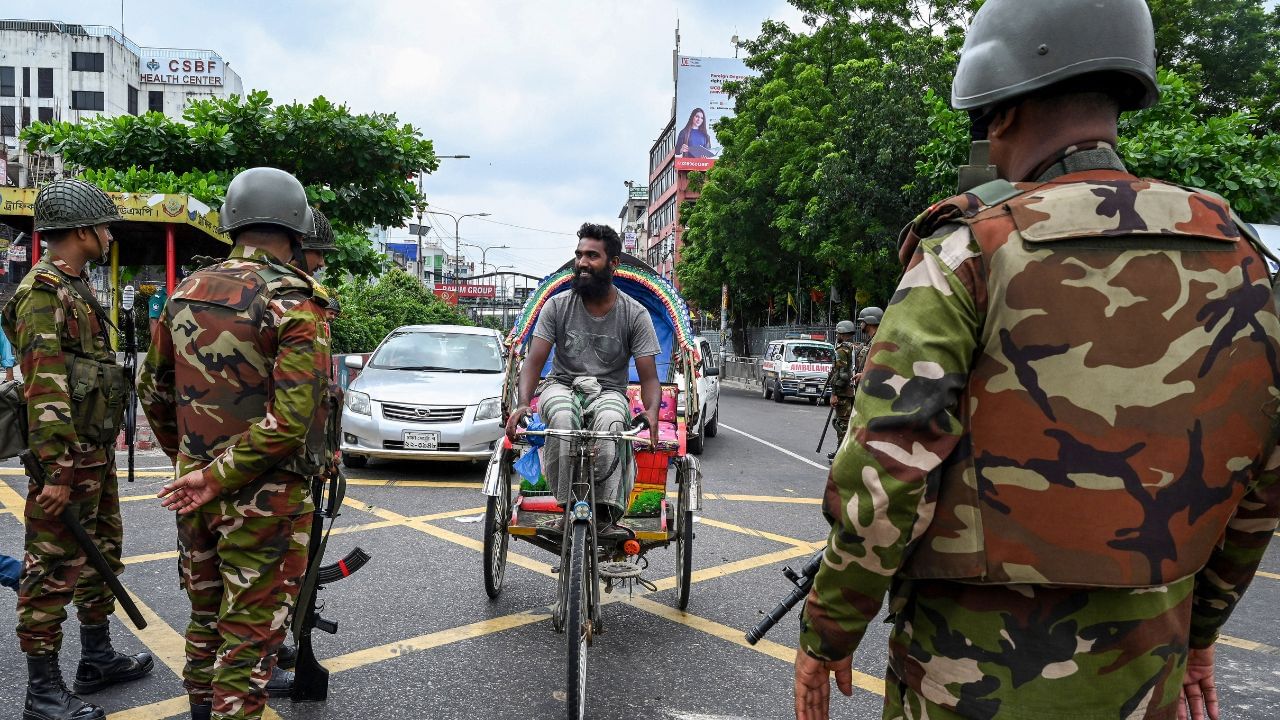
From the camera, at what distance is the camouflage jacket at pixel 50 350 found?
10.4 feet

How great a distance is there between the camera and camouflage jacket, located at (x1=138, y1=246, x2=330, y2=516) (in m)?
2.70

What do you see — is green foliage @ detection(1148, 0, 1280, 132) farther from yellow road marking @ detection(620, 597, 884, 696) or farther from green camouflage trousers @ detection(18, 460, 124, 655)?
green camouflage trousers @ detection(18, 460, 124, 655)

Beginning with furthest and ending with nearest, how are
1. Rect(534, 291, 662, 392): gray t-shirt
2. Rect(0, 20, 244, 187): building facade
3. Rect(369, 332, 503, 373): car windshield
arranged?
Rect(0, 20, 244, 187): building facade → Rect(369, 332, 503, 373): car windshield → Rect(534, 291, 662, 392): gray t-shirt

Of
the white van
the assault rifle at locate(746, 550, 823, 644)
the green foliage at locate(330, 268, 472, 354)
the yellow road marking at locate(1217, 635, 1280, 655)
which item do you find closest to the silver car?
the green foliage at locate(330, 268, 472, 354)

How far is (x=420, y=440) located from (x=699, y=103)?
54235 mm

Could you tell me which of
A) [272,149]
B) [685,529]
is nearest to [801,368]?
[272,149]

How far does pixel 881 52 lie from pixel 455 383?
65.2 ft

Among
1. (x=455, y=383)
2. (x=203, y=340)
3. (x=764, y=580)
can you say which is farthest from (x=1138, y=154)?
(x=203, y=340)

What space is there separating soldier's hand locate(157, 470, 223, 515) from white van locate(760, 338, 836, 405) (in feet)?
68.3

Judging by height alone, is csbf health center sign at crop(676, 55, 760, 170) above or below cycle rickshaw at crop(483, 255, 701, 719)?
above

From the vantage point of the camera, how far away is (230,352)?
2758 mm

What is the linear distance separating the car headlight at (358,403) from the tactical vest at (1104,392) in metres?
8.21

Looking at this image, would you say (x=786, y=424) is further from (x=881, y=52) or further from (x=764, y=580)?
(x=881, y=52)

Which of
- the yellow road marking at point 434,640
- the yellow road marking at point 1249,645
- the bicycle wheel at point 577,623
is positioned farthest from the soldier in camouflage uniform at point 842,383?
the bicycle wheel at point 577,623
